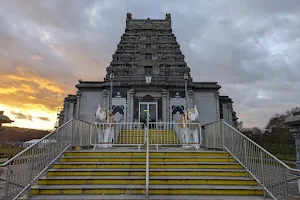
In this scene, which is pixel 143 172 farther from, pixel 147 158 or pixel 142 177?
pixel 147 158

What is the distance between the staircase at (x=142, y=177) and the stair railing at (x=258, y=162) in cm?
27

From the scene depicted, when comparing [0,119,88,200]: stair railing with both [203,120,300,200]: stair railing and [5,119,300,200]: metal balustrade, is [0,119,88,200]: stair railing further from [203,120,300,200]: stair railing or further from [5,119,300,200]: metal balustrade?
[203,120,300,200]: stair railing

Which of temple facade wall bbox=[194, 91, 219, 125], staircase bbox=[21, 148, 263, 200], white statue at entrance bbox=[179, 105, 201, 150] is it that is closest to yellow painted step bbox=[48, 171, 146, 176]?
staircase bbox=[21, 148, 263, 200]

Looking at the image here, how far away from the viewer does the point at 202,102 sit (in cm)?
2439

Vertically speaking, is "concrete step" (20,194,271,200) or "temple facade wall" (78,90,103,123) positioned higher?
"temple facade wall" (78,90,103,123)

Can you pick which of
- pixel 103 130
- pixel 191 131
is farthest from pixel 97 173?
pixel 191 131

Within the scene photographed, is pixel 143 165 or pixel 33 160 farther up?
pixel 33 160

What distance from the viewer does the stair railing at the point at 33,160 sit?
5129 mm

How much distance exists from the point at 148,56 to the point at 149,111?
8.26 metres

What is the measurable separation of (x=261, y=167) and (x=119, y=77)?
20.9 metres

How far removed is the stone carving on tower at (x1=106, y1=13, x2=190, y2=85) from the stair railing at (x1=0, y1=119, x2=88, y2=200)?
15960 millimetres

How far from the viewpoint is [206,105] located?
2430 cm

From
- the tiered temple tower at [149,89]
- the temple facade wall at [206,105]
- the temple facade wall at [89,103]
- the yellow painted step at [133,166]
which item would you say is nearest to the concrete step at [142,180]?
the yellow painted step at [133,166]

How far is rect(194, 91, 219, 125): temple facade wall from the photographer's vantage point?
23938mm
